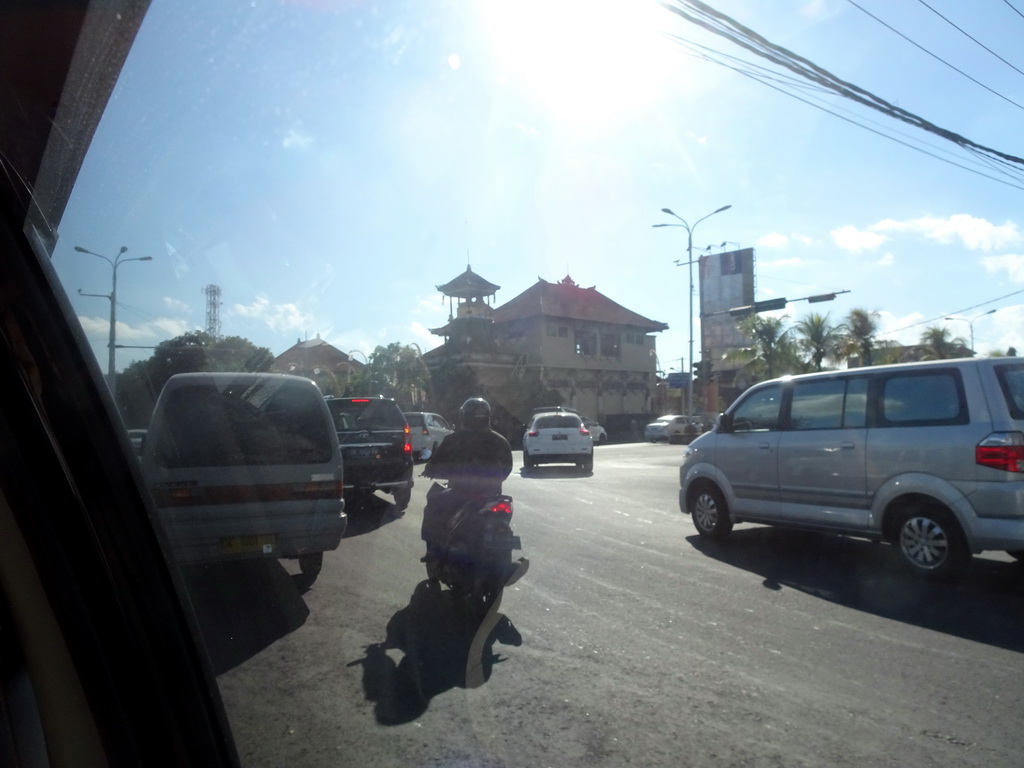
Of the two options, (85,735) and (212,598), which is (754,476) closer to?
(212,598)

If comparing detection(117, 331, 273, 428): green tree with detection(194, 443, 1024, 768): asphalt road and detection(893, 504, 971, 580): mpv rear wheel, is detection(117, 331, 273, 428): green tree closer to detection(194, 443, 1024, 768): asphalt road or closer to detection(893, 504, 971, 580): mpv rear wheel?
detection(194, 443, 1024, 768): asphalt road

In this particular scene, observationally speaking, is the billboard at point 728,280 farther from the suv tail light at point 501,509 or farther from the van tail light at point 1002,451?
the suv tail light at point 501,509

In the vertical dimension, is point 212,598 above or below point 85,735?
below

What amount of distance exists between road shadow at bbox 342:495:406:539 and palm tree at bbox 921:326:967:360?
25.2 m

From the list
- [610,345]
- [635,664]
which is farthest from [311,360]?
[610,345]

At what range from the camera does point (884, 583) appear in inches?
282

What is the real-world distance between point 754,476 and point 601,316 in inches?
1584

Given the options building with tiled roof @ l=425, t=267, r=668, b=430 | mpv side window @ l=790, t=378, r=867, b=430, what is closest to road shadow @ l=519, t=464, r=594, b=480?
mpv side window @ l=790, t=378, r=867, b=430

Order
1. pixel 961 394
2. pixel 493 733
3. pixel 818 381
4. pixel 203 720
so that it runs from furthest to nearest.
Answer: pixel 818 381 → pixel 961 394 → pixel 493 733 → pixel 203 720

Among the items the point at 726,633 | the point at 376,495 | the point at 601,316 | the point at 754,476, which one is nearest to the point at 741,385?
the point at 601,316

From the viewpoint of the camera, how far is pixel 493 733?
4.00 meters

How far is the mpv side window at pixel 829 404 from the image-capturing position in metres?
7.79

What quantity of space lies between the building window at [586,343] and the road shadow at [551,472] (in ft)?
79.1

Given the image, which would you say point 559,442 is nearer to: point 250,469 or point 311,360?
point 311,360
